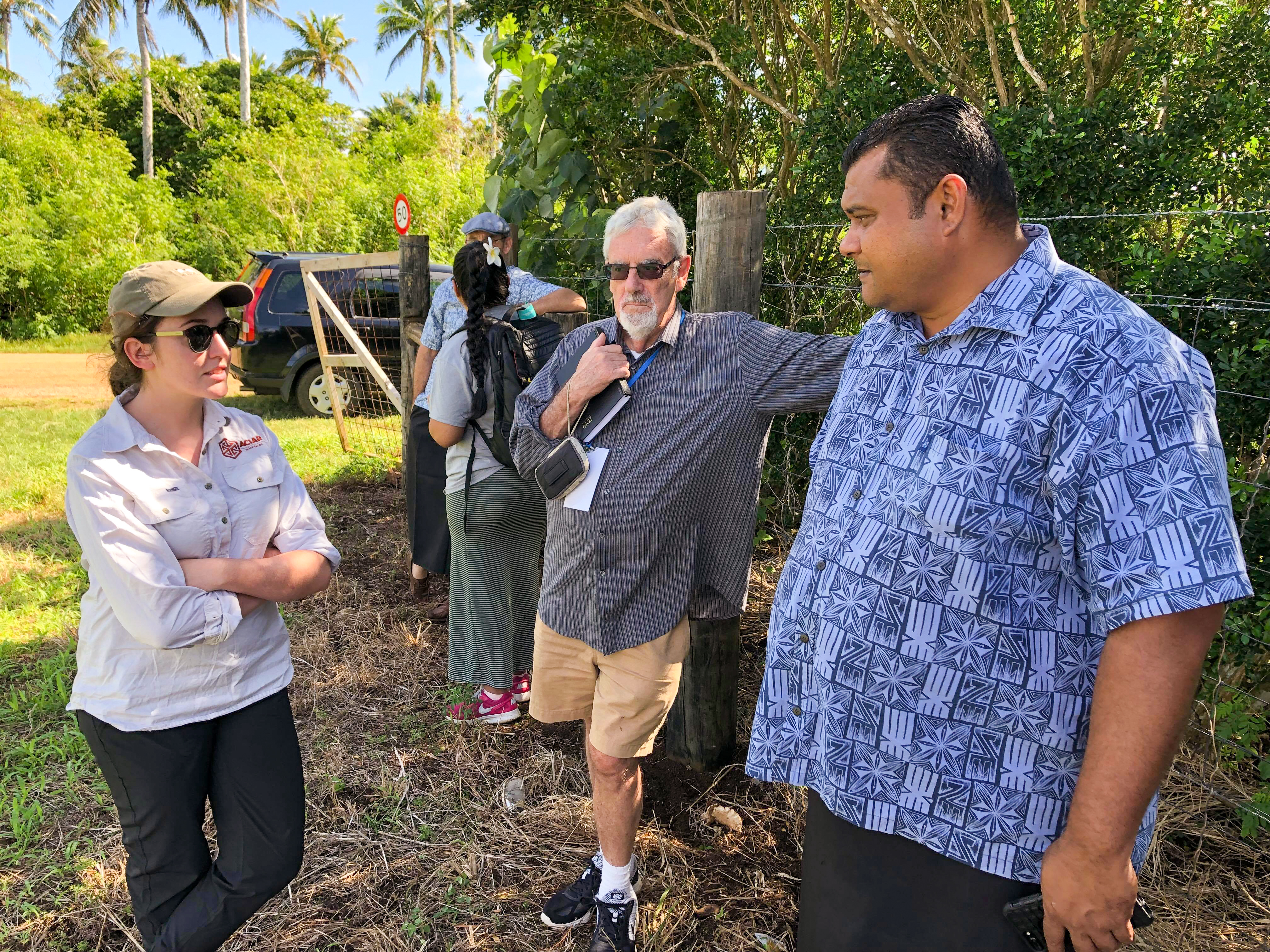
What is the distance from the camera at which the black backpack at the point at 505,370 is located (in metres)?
3.30

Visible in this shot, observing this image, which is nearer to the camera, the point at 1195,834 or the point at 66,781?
the point at 1195,834

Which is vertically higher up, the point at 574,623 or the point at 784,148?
the point at 784,148

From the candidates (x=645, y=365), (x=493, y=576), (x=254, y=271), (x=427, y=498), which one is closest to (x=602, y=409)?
(x=645, y=365)

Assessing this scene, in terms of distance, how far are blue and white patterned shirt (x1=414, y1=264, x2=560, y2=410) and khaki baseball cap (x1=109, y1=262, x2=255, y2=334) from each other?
1.55 metres

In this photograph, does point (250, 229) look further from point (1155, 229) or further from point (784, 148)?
point (1155, 229)

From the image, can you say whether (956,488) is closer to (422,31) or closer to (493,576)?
(493,576)

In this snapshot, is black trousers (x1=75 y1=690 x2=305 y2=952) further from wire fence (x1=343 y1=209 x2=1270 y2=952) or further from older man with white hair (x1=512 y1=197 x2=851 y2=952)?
wire fence (x1=343 y1=209 x2=1270 y2=952)

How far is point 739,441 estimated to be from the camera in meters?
2.42

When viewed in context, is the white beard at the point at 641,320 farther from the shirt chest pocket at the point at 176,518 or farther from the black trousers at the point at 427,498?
the black trousers at the point at 427,498

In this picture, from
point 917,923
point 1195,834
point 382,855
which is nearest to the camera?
point 917,923

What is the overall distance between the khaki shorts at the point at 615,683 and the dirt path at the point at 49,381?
32.2ft

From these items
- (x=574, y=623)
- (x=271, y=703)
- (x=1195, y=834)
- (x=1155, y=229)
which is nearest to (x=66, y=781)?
(x=271, y=703)

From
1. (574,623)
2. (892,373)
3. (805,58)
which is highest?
(805,58)

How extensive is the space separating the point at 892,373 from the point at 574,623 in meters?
1.28
